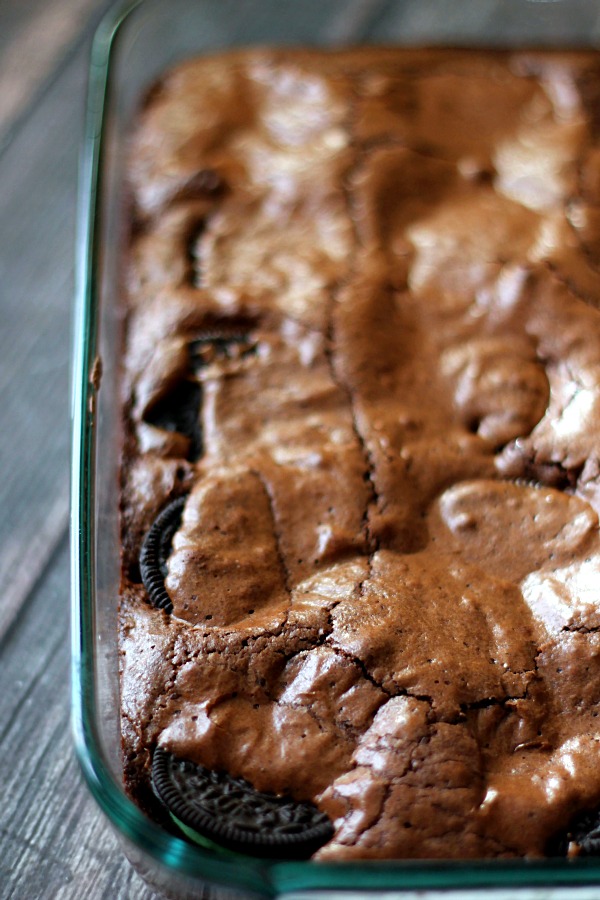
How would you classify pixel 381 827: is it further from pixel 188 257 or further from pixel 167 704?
pixel 188 257

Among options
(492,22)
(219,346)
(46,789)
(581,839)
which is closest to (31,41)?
(492,22)

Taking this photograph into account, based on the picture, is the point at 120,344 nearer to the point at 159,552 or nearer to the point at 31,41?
the point at 159,552

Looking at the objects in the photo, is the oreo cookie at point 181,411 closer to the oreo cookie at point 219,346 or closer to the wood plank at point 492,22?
the oreo cookie at point 219,346

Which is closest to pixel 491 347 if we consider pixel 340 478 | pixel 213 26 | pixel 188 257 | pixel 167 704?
pixel 340 478

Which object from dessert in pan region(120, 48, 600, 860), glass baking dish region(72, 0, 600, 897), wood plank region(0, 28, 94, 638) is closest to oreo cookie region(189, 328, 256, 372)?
dessert in pan region(120, 48, 600, 860)

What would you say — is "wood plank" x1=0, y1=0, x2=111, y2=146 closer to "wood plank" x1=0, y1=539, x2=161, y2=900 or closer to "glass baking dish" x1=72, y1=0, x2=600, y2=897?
"glass baking dish" x1=72, y1=0, x2=600, y2=897

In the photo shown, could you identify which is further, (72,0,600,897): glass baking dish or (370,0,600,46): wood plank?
(370,0,600,46): wood plank
